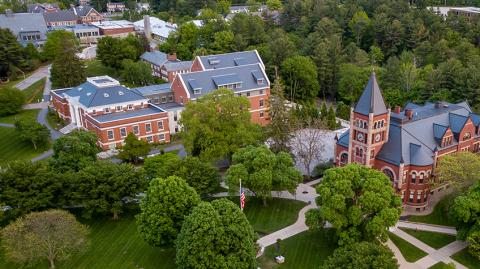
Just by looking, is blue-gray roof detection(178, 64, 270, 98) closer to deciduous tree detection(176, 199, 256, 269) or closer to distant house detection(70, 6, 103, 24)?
deciduous tree detection(176, 199, 256, 269)

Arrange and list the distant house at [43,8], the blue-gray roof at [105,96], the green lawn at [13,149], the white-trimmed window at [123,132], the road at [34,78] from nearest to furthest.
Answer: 1. the green lawn at [13,149]
2. the white-trimmed window at [123,132]
3. the blue-gray roof at [105,96]
4. the road at [34,78]
5. the distant house at [43,8]

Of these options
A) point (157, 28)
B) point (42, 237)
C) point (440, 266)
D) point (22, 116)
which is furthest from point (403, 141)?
point (157, 28)

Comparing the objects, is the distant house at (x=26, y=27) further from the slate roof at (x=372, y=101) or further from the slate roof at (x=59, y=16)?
the slate roof at (x=372, y=101)

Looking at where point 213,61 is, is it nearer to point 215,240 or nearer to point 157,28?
point 215,240

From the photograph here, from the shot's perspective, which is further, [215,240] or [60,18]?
[60,18]

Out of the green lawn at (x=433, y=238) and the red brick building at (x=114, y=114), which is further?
the red brick building at (x=114, y=114)

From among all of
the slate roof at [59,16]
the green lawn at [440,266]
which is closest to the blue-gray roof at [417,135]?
the green lawn at [440,266]

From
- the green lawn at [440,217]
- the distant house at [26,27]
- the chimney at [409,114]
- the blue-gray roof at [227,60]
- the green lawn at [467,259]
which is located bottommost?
the green lawn at [467,259]
